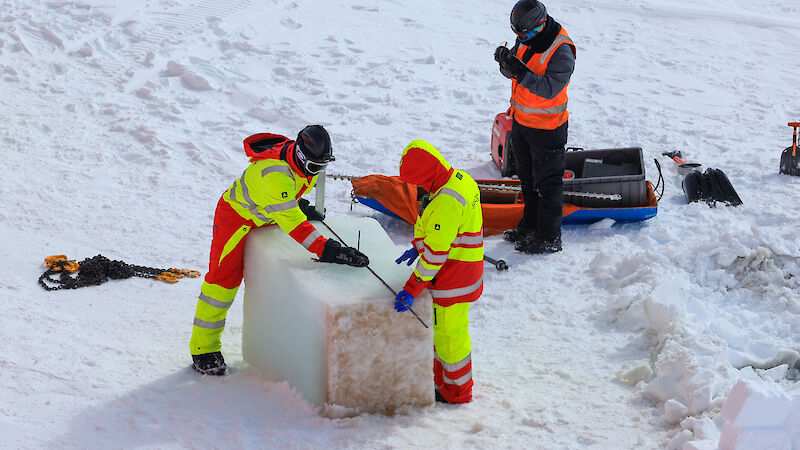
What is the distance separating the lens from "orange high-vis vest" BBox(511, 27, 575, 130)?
236 inches

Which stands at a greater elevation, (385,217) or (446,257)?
(446,257)

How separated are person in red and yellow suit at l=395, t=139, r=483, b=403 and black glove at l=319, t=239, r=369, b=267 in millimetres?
300

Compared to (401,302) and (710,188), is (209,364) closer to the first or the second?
(401,302)

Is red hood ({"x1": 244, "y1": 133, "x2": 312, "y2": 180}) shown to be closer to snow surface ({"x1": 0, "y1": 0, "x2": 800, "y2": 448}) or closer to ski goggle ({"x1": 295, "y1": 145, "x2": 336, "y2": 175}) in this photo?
ski goggle ({"x1": 295, "y1": 145, "x2": 336, "y2": 175})

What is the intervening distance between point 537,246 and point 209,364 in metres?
2.77

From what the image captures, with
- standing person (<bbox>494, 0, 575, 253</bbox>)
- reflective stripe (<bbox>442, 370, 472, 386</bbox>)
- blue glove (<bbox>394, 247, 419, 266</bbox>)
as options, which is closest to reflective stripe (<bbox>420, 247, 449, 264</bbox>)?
blue glove (<bbox>394, 247, 419, 266</bbox>)

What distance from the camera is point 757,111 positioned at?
9531 millimetres

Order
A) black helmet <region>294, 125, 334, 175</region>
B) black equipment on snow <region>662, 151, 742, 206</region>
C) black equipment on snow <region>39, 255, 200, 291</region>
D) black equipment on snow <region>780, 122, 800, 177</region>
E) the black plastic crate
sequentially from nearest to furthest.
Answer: black helmet <region>294, 125, 334, 175</region> → black equipment on snow <region>39, 255, 200, 291</region> → the black plastic crate → black equipment on snow <region>662, 151, 742, 206</region> → black equipment on snow <region>780, 122, 800, 177</region>

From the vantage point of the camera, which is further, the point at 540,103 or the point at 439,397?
the point at 540,103

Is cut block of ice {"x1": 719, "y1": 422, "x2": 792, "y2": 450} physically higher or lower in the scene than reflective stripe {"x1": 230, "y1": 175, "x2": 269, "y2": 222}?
lower

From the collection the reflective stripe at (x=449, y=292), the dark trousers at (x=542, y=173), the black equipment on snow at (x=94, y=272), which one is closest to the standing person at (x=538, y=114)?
the dark trousers at (x=542, y=173)

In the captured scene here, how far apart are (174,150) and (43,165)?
1115 millimetres

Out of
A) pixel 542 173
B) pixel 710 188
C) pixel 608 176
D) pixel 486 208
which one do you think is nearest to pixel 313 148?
pixel 542 173

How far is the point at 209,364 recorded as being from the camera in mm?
4559
